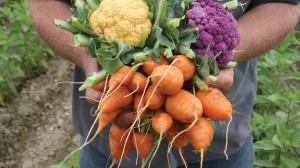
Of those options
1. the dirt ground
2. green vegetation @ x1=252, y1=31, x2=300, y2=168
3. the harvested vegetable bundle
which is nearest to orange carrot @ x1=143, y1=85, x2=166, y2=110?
the harvested vegetable bundle

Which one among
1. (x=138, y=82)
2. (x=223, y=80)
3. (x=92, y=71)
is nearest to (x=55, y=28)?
(x=92, y=71)

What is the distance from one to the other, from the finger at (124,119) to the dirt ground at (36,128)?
84.2 inches

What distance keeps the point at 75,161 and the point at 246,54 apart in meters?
1.25

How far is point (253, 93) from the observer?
1.70 metres

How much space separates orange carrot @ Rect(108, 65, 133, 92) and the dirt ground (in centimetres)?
222

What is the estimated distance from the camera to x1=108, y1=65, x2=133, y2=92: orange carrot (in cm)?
116

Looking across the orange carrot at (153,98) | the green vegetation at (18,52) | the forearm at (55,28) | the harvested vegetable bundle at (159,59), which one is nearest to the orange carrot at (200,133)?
the harvested vegetable bundle at (159,59)

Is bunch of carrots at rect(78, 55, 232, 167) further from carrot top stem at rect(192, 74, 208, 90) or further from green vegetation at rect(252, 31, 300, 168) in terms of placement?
green vegetation at rect(252, 31, 300, 168)

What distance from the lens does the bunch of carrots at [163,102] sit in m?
1.17

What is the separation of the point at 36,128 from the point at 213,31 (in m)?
2.48

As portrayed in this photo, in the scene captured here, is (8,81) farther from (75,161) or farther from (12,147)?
(75,161)

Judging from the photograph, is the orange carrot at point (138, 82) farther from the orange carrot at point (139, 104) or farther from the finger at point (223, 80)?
the finger at point (223, 80)

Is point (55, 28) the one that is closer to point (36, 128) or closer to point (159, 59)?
point (159, 59)

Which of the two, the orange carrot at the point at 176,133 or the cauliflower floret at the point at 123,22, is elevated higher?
the cauliflower floret at the point at 123,22
